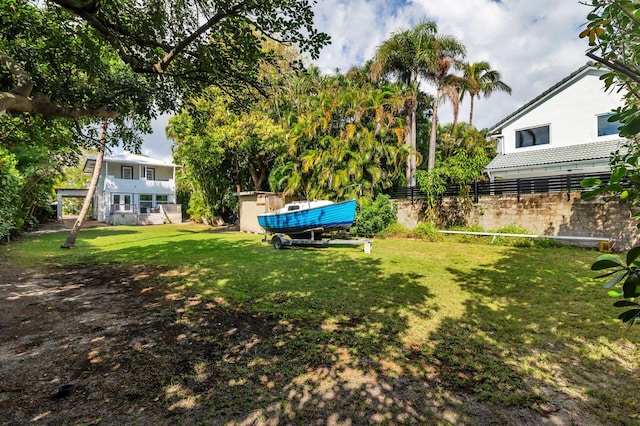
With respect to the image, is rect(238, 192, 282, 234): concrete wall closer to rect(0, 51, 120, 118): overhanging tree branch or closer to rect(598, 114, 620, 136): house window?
rect(0, 51, 120, 118): overhanging tree branch

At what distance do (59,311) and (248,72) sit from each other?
5333mm

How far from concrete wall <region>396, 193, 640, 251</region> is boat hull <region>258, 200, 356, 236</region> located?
6.08m

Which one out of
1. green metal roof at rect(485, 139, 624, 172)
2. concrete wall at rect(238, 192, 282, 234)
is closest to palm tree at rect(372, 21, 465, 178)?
green metal roof at rect(485, 139, 624, 172)

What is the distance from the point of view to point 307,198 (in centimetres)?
1766

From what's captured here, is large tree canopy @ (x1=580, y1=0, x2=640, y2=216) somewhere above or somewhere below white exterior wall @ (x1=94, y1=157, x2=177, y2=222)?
below

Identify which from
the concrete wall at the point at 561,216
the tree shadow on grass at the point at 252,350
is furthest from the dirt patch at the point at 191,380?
the concrete wall at the point at 561,216

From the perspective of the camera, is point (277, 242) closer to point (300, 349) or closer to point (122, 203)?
point (300, 349)

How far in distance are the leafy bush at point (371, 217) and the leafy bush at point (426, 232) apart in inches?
60.5

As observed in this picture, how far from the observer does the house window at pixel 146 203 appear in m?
30.8

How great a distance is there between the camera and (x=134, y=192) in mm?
30062

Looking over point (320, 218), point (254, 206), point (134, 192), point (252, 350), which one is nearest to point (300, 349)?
point (252, 350)

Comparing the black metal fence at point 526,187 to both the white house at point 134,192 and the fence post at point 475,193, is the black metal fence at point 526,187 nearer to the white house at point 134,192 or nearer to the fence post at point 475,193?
the fence post at point 475,193

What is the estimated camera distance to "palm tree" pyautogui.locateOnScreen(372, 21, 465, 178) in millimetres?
17297

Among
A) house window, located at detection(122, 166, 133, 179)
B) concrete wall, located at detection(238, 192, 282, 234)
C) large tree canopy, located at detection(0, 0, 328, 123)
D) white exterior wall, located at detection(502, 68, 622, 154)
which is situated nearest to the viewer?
large tree canopy, located at detection(0, 0, 328, 123)
